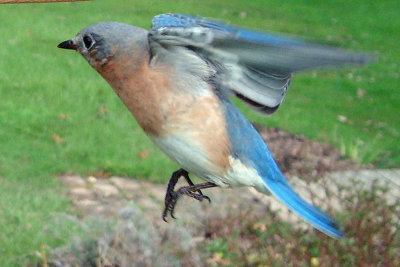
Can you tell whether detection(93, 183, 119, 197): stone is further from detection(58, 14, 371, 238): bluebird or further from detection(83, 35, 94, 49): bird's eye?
detection(83, 35, 94, 49): bird's eye

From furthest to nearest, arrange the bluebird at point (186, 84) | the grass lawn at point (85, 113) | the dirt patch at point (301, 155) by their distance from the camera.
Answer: the dirt patch at point (301, 155)
the grass lawn at point (85, 113)
the bluebird at point (186, 84)

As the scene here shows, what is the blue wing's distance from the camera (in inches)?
114

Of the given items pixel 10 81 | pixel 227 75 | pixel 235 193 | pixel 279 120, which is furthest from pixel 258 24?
pixel 227 75

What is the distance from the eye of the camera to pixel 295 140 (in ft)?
29.6

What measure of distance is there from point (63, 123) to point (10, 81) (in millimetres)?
1289

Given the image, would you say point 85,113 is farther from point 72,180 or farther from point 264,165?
point 264,165

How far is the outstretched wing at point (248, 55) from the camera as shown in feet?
7.50

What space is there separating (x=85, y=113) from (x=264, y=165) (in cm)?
617

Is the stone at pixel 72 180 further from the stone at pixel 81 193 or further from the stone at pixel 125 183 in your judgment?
the stone at pixel 125 183

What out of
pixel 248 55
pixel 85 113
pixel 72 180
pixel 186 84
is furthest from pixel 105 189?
pixel 248 55

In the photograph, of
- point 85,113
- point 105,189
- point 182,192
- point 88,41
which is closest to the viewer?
point 88,41

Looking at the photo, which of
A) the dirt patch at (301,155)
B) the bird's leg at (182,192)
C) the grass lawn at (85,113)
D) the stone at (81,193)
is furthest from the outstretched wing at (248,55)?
the dirt patch at (301,155)

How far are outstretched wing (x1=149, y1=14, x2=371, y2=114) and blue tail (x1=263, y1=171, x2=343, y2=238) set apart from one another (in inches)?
11.8

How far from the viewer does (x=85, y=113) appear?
29.6ft
